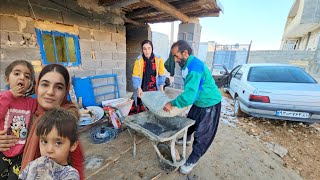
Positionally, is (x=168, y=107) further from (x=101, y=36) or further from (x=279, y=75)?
(x=279, y=75)

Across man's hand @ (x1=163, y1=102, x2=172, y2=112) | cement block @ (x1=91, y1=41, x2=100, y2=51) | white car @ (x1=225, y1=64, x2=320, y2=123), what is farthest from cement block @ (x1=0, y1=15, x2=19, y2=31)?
white car @ (x1=225, y1=64, x2=320, y2=123)

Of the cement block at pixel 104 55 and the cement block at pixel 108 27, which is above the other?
the cement block at pixel 108 27

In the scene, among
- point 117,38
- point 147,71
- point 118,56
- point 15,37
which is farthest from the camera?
point 118,56

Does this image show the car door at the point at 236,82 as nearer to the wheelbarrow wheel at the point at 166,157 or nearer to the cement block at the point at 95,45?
the wheelbarrow wheel at the point at 166,157

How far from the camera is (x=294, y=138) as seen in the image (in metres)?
3.44

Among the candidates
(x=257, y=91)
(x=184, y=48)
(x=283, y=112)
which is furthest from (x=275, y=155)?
(x=184, y=48)

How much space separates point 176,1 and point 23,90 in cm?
347

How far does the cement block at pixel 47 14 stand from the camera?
8.93 feet

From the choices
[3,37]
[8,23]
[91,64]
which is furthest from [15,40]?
[91,64]

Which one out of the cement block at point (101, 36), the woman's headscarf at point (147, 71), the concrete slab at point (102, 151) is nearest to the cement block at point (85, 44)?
the cement block at point (101, 36)

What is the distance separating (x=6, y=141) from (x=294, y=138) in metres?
4.72

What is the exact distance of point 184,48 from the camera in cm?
196

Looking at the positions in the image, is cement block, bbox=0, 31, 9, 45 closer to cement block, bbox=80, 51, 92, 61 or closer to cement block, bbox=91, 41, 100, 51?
cement block, bbox=80, 51, 92, 61

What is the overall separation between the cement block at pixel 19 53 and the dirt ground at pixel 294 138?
4710mm
